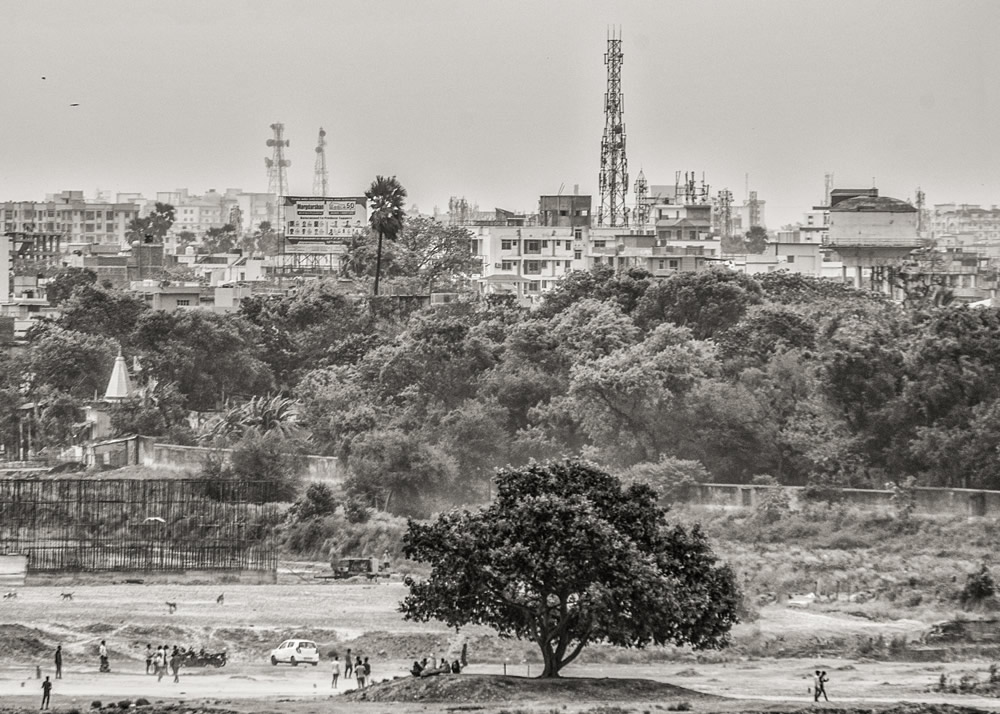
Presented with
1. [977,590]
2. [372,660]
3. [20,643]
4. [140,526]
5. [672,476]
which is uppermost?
[672,476]

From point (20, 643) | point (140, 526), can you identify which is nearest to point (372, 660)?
point (20, 643)

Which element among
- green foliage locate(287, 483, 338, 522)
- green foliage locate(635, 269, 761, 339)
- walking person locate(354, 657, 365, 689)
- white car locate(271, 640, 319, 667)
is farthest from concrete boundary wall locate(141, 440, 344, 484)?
walking person locate(354, 657, 365, 689)

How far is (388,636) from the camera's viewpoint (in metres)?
54.4

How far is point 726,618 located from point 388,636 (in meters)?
12.2

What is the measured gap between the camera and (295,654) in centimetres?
5162

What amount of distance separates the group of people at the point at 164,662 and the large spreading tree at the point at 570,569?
7056 mm

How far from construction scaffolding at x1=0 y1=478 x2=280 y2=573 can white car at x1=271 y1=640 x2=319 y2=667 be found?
52.2 ft

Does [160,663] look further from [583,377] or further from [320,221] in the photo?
[320,221]

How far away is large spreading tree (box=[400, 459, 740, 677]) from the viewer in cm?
4362

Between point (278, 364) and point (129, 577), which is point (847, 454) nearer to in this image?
point (129, 577)

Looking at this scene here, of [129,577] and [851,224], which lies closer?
[129,577]

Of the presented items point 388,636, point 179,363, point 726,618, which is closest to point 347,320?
point 179,363

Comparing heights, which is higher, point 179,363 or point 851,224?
point 851,224

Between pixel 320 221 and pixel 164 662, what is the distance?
128702mm
